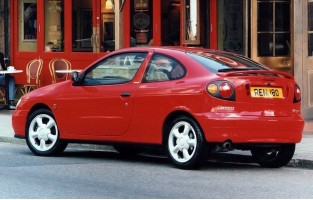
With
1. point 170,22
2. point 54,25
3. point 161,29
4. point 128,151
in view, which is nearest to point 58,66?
point 54,25

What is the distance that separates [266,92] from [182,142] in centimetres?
120

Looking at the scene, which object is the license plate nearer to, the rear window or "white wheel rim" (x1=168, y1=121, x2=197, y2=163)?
the rear window

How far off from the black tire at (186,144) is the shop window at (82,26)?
908cm

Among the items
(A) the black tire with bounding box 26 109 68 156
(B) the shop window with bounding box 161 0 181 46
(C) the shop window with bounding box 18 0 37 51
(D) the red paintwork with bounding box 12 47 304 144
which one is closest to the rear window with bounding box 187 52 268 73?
(D) the red paintwork with bounding box 12 47 304 144

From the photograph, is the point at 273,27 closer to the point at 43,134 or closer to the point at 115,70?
the point at 115,70

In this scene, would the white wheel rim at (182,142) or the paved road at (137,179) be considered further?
the white wheel rim at (182,142)

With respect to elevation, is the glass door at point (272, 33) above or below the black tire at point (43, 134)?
above

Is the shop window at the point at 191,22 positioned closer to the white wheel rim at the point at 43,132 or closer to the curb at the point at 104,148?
the curb at the point at 104,148

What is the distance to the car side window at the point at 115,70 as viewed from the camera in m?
11.4

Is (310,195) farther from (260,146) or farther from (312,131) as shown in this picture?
(312,131)

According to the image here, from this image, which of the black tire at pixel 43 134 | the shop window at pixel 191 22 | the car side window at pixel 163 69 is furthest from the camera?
the shop window at pixel 191 22

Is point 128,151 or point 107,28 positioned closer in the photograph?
point 128,151

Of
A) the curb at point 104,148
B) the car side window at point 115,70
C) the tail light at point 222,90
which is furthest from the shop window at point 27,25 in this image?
the tail light at point 222,90

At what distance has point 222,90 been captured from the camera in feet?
33.6
